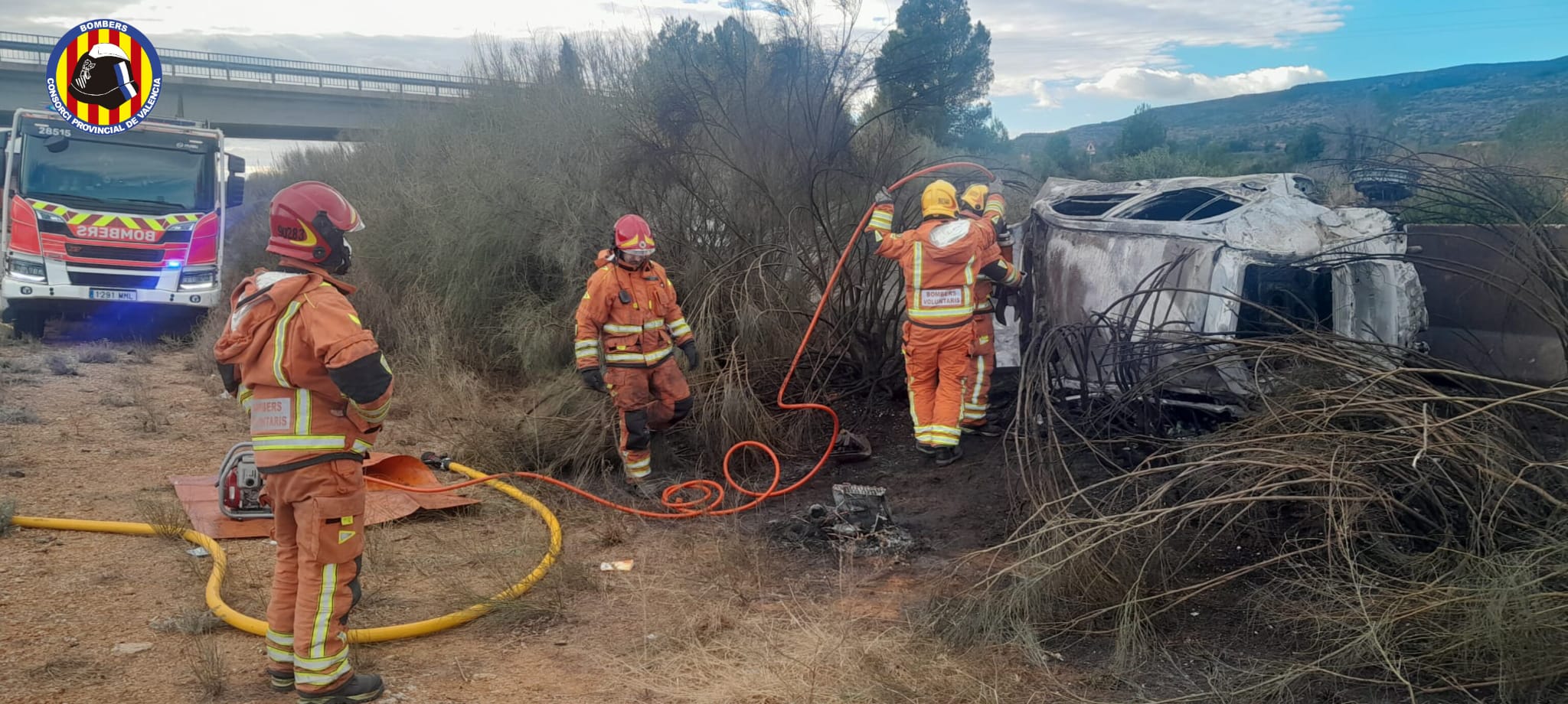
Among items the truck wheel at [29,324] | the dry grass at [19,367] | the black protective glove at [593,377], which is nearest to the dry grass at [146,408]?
the dry grass at [19,367]

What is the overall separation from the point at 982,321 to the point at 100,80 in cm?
1173

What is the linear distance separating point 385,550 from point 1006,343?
14.2 feet

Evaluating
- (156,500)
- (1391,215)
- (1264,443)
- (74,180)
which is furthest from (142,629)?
(74,180)

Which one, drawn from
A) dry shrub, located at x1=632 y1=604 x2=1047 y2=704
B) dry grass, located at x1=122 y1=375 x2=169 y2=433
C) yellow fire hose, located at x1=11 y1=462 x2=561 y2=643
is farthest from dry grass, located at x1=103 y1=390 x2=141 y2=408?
dry shrub, located at x1=632 y1=604 x2=1047 y2=704

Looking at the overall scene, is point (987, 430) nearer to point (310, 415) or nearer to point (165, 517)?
point (310, 415)

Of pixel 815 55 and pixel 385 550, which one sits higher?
pixel 815 55

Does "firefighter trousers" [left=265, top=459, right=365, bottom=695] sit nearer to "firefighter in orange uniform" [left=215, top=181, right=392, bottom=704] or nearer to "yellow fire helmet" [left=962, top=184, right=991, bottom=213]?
"firefighter in orange uniform" [left=215, top=181, right=392, bottom=704]

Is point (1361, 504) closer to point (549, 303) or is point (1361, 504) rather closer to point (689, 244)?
point (689, 244)

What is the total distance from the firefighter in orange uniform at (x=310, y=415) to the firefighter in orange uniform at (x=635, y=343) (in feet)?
8.12

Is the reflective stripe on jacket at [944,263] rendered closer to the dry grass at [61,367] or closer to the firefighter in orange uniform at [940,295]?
the firefighter in orange uniform at [940,295]

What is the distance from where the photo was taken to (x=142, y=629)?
3.81 m

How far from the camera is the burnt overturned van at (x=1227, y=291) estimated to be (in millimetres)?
4820

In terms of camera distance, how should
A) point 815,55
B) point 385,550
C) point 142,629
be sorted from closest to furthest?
point 142,629 → point 385,550 → point 815,55

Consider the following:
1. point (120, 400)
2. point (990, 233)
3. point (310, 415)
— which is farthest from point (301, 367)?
point (120, 400)
